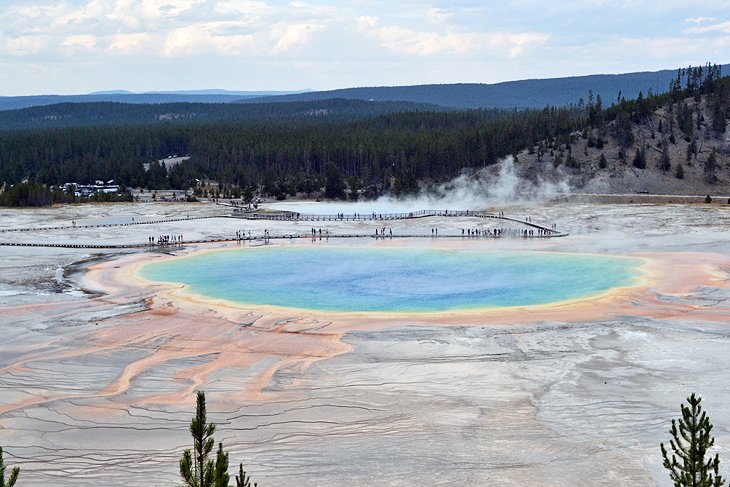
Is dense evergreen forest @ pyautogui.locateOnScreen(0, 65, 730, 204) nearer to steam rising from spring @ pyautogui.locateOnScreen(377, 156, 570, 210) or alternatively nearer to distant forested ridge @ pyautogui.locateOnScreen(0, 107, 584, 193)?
distant forested ridge @ pyautogui.locateOnScreen(0, 107, 584, 193)

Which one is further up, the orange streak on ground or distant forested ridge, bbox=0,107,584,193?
distant forested ridge, bbox=0,107,584,193

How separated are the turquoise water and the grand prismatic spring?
18 cm

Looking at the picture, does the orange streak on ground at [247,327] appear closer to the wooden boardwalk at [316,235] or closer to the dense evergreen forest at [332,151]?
the wooden boardwalk at [316,235]

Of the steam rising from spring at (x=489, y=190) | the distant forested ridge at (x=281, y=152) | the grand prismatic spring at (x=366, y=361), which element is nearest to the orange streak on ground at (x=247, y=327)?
the grand prismatic spring at (x=366, y=361)

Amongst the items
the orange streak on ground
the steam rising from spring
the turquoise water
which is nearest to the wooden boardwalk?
the turquoise water

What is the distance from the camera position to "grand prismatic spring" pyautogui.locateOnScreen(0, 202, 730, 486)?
16234 millimetres

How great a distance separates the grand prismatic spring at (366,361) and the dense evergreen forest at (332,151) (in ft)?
111

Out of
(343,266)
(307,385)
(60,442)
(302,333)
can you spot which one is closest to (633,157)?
(343,266)

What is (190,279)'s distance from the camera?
35.4 meters

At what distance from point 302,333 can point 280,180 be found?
5458 cm

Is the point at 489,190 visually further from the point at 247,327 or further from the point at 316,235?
the point at 247,327

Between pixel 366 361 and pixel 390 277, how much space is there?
13772 mm

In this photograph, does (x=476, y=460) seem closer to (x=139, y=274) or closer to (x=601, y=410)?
(x=601, y=410)

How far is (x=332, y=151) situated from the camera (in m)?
87.9
